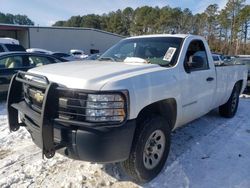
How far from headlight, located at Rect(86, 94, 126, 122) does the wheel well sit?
451 millimetres

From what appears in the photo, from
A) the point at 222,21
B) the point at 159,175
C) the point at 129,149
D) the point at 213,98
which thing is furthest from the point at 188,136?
the point at 222,21

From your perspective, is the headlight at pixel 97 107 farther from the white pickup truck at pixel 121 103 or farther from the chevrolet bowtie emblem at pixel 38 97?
the chevrolet bowtie emblem at pixel 38 97

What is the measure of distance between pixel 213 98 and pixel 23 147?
3.42 meters

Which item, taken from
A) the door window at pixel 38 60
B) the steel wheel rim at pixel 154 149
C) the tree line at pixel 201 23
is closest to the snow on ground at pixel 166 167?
the steel wheel rim at pixel 154 149

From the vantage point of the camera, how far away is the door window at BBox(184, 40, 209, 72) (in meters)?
4.07

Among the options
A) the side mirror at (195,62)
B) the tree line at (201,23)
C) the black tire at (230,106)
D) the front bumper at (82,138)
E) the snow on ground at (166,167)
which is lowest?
the snow on ground at (166,167)

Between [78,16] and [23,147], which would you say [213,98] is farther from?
[78,16]

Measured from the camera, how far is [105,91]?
271 centimetres

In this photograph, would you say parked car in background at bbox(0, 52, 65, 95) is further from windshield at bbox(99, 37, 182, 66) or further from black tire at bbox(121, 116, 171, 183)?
black tire at bbox(121, 116, 171, 183)

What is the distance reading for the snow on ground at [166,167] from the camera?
345 centimetres

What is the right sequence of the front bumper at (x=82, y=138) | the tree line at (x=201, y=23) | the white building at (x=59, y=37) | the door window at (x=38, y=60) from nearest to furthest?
the front bumper at (x=82, y=138)
the door window at (x=38, y=60)
the white building at (x=59, y=37)
the tree line at (x=201, y=23)

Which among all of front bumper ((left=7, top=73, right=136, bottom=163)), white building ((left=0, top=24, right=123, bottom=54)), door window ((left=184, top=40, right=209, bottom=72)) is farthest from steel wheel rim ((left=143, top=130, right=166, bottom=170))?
white building ((left=0, top=24, right=123, bottom=54))

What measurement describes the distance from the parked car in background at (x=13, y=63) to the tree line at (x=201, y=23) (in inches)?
Answer: 1967

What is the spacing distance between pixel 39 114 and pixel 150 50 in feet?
6.57
